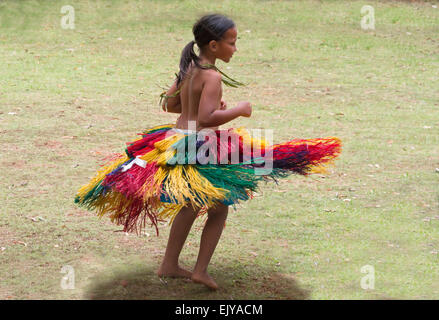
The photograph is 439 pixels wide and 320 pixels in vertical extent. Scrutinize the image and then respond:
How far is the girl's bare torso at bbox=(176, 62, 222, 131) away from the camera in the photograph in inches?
162

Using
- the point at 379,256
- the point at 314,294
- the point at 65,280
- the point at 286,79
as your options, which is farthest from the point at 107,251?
the point at 286,79

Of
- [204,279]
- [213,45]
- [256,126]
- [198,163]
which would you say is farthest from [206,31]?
[256,126]

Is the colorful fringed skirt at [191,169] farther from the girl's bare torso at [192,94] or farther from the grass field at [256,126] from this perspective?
the grass field at [256,126]

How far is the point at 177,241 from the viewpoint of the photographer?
4344 mm

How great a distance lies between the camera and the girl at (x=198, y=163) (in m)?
4.03

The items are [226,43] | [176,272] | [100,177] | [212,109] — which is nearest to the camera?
[212,109]

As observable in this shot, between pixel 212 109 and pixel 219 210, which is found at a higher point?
pixel 212 109

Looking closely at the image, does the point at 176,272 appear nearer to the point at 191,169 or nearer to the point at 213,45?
the point at 191,169

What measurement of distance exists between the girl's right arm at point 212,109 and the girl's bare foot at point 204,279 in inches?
37.7

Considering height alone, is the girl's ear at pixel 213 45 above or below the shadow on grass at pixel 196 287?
above

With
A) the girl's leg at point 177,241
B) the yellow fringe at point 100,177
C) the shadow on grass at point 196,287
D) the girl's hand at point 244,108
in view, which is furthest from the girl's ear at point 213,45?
the shadow on grass at point 196,287

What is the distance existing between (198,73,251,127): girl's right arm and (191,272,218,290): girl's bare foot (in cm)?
96

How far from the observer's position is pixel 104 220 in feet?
18.1

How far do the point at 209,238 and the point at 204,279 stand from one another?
27cm
